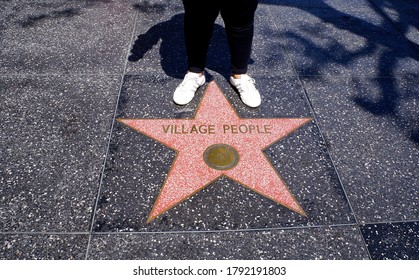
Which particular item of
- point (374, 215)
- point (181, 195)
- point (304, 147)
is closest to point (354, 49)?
point (304, 147)

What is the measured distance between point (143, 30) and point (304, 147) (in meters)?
2.06

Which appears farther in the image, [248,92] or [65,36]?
[65,36]

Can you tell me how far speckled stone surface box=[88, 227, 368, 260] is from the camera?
5.22ft

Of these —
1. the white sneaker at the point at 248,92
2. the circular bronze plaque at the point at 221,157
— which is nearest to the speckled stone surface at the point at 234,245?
the circular bronze plaque at the point at 221,157

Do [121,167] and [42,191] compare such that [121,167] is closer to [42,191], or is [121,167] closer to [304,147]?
[42,191]

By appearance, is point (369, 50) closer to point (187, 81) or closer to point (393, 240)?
point (187, 81)

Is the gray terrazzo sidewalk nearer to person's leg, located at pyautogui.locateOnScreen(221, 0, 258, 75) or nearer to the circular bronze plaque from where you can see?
the circular bronze plaque

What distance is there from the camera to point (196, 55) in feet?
7.48

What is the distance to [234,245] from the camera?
5.35 feet

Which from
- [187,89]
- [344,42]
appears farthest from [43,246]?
A: [344,42]

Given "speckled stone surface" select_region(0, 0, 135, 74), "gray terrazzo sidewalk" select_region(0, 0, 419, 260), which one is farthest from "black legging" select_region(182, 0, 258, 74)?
"speckled stone surface" select_region(0, 0, 135, 74)

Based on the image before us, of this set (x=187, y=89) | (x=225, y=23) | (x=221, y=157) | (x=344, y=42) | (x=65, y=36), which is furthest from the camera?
(x=344, y=42)

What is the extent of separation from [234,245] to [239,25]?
1343 millimetres

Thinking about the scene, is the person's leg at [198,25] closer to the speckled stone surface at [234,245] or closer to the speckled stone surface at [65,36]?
the speckled stone surface at [65,36]
